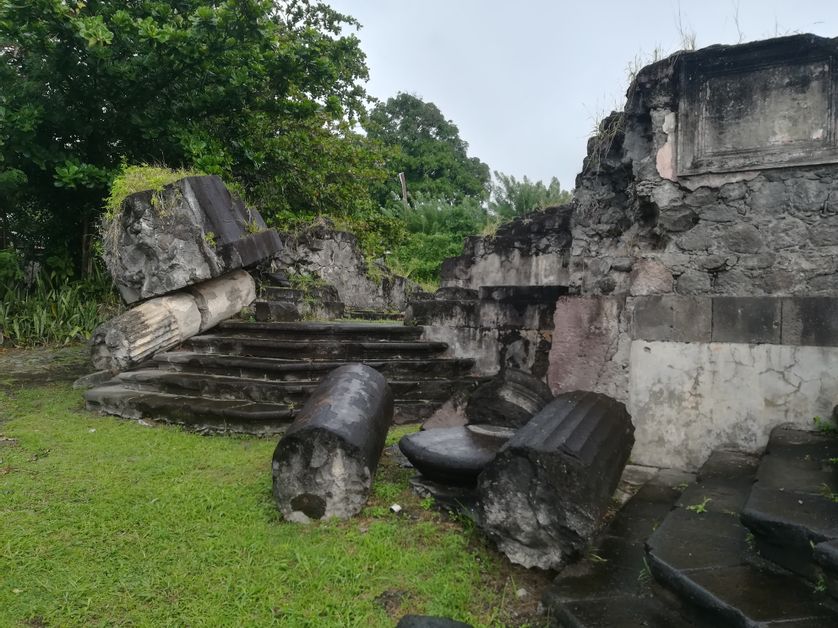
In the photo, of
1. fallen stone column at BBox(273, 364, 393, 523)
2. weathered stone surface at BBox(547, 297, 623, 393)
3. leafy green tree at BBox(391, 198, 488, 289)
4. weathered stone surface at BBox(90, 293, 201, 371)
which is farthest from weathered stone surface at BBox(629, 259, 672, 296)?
leafy green tree at BBox(391, 198, 488, 289)

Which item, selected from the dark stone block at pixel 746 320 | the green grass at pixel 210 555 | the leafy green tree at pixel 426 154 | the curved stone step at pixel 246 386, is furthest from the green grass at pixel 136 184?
the leafy green tree at pixel 426 154

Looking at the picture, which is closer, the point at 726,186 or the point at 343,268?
the point at 726,186

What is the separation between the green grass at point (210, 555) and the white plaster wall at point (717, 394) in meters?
1.44

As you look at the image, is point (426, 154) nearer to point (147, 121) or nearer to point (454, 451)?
point (147, 121)

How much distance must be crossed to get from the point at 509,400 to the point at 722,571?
6.56ft

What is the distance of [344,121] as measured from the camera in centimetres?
1380

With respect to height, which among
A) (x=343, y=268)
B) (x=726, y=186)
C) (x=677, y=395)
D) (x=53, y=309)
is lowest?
A: (x=677, y=395)

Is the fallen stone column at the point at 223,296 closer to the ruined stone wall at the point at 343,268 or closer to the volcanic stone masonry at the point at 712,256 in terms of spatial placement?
the ruined stone wall at the point at 343,268

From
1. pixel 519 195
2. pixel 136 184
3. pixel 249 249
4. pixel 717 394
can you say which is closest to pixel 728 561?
pixel 717 394

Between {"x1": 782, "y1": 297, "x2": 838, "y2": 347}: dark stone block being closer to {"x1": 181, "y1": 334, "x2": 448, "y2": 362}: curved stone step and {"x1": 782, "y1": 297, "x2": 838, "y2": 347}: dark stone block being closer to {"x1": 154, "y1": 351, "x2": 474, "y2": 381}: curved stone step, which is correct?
{"x1": 154, "y1": 351, "x2": 474, "y2": 381}: curved stone step

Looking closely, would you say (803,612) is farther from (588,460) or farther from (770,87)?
(770,87)

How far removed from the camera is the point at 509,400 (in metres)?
3.89

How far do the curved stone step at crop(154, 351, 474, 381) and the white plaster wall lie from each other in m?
2.51

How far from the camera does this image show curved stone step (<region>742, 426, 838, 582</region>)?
1.90m
